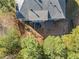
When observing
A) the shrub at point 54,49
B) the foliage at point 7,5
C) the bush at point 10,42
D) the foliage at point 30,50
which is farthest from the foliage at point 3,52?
the foliage at point 7,5

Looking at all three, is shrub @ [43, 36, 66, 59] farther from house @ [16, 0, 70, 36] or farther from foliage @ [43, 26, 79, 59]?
house @ [16, 0, 70, 36]

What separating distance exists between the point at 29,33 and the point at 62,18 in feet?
9.82

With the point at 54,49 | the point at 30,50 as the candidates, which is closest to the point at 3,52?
the point at 30,50

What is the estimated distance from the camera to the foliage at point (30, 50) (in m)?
21.7

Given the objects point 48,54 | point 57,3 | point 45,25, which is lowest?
point 48,54

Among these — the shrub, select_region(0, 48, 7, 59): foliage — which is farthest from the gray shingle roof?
select_region(0, 48, 7, 59): foliage

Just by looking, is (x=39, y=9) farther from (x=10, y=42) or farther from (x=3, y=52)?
(x=3, y=52)

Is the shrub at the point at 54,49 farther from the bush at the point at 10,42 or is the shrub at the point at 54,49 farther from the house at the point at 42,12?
the house at the point at 42,12

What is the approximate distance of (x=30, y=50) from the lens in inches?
854

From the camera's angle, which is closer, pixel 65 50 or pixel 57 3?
pixel 65 50

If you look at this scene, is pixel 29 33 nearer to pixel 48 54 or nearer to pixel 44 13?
pixel 44 13

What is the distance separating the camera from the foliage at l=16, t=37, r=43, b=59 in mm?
21672

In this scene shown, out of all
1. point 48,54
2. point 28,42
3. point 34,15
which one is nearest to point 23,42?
point 28,42

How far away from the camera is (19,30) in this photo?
2519 cm
